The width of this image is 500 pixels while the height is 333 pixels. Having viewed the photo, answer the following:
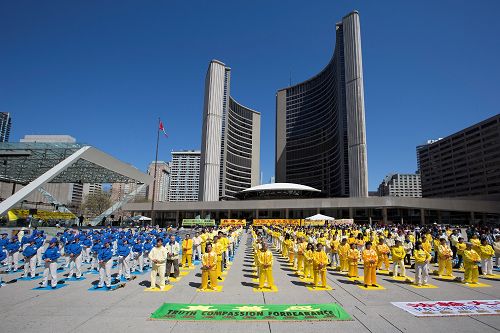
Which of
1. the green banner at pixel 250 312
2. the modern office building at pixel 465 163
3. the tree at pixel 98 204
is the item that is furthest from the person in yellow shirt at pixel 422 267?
the modern office building at pixel 465 163

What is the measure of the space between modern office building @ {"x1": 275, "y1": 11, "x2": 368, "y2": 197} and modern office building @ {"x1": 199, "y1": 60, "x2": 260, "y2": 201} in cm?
1818

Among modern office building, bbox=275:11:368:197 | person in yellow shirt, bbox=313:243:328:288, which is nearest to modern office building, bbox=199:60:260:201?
modern office building, bbox=275:11:368:197

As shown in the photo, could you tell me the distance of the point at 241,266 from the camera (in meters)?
16.8

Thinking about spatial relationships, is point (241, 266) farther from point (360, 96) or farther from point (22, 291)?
point (360, 96)

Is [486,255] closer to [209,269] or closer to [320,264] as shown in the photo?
[320,264]

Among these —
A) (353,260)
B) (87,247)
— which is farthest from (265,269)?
(87,247)

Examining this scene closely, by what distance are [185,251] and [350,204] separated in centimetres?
5584

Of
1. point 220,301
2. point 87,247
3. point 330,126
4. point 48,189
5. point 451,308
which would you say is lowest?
point 220,301

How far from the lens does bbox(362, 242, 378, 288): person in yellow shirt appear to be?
11266 mm

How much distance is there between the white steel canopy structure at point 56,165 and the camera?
27703 millimetres

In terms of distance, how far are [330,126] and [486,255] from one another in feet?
344

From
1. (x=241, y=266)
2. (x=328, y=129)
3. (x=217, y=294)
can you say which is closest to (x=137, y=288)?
(x=217, y=294)

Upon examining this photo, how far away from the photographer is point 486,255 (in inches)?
536

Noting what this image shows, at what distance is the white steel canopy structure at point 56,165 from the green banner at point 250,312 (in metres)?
20.9
